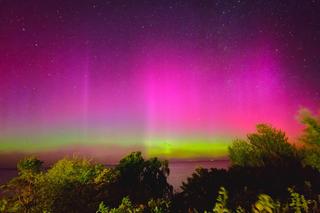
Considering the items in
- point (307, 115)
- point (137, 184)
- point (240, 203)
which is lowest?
point (137, 184)

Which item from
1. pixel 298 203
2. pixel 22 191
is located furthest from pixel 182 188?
pixel 298 203

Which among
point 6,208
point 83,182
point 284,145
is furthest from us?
point 284,145

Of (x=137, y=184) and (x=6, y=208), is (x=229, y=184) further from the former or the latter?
(x=137, y=184)

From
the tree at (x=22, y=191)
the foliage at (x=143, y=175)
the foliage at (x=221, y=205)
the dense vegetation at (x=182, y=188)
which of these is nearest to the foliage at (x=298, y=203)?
the dense vegetation at (x=182, y=188)

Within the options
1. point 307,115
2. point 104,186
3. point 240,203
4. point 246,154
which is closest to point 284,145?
point 246,154

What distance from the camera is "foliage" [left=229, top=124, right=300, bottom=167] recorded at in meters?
32.1

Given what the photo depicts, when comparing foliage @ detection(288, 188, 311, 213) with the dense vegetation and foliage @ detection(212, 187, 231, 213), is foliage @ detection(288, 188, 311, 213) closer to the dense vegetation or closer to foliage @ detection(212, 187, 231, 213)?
the dense vegetation

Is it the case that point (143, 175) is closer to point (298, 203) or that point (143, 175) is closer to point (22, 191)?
point (22, 191)

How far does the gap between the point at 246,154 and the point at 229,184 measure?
21.1 m

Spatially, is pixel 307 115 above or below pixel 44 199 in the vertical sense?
above

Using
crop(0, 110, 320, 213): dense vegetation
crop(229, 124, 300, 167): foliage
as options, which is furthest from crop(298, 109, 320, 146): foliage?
crop(229, 124, 300, 167): foliage

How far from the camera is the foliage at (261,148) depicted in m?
32.1

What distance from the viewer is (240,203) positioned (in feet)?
28.6

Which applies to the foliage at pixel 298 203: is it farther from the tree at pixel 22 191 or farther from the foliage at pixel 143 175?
the foliage at pixel 143 175
